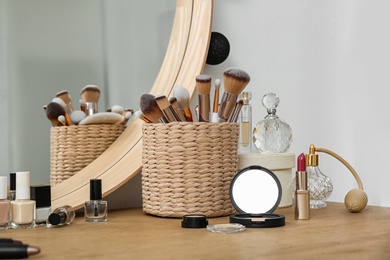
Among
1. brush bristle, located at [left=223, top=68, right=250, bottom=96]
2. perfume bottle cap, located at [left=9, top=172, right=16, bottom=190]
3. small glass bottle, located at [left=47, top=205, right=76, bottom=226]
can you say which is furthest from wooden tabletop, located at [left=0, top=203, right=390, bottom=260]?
brush bristle, located at [left=223, top=68, right=250, bottom=96]

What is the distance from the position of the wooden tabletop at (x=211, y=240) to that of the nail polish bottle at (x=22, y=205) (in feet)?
0.07

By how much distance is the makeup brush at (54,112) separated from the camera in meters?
1.10

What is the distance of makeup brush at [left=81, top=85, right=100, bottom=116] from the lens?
3.74ft

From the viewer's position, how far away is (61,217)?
0.94 meters

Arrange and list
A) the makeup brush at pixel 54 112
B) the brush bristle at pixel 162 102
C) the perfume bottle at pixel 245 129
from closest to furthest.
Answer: the brush bristle at pixel 162 102, the makeup brush at pixel 54 112, the perfume bottle at pixel 245 129

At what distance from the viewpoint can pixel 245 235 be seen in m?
0.83

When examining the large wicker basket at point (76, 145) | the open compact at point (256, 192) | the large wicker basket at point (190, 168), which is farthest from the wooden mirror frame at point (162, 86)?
the open compact at point (256, 192)

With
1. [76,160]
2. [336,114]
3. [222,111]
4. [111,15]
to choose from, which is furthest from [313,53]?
[76,160]

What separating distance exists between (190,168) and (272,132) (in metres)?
0.23

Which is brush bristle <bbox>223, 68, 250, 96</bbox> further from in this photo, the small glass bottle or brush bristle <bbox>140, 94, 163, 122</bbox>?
the small glass bottle

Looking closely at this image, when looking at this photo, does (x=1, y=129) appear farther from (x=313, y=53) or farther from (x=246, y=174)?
(x=313, y=53)

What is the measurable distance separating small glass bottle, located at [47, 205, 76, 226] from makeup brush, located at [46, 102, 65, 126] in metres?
0.20

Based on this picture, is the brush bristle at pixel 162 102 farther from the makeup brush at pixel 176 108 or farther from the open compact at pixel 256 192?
the open compact at pixel 256 192

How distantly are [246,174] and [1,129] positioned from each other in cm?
43
